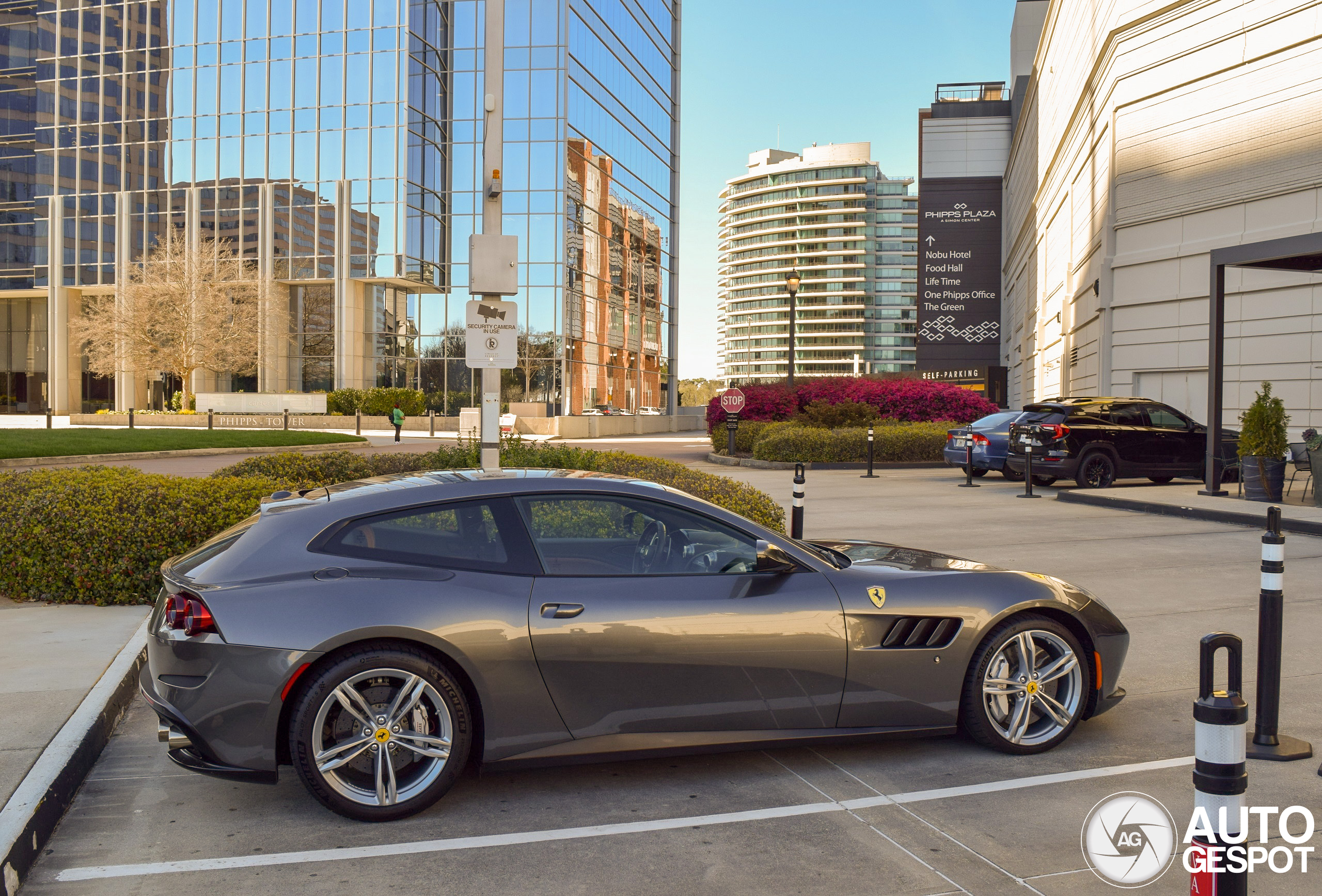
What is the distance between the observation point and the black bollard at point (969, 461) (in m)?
19.8

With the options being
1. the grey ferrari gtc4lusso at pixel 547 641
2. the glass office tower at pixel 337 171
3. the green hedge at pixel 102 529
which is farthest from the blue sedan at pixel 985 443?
the glass office tower at pixel 337 171

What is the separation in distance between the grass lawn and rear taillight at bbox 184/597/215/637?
20.3 metres

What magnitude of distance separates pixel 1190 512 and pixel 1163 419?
16.6ft

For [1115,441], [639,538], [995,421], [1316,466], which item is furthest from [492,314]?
[995,421]

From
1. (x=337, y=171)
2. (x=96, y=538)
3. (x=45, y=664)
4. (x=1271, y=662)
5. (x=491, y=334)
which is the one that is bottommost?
(x=45, y=664)

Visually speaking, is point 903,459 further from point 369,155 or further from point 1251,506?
point 369,155

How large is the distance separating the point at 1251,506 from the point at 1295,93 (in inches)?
416

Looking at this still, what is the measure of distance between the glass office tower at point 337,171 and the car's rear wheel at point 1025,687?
44087 millimetres

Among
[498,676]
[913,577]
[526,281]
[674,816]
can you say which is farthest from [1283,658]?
[526,281]

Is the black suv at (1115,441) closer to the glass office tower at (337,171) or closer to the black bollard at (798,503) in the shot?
the black bollard at (798,503)

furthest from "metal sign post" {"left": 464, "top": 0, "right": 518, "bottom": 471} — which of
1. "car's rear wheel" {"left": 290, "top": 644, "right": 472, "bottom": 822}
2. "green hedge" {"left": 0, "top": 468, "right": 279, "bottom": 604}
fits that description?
"car's rear wheel" {"left": 290, "top": 644, "right": 472, "bottom": 822}

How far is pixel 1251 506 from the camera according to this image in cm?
1411

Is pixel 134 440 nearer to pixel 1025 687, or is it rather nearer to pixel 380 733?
pixel 380 733

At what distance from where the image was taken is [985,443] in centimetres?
2034
